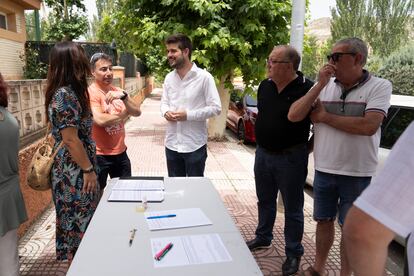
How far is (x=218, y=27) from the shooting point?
7262mm

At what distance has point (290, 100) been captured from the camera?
2920mm

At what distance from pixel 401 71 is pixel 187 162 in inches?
700

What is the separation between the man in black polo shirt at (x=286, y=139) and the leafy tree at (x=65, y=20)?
20348mm

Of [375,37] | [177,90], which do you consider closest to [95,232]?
[177,90]

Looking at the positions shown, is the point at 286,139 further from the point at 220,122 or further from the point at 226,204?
the point at 220,122

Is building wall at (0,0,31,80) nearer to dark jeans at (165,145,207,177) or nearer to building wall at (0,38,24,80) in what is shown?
building wall at (0,38,24,80)

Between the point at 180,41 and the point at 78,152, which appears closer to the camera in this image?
the point at 78,152

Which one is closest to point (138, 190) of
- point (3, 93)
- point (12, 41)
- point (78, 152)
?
point (78, 152)

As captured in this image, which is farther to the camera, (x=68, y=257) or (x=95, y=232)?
(x=68, y=257)

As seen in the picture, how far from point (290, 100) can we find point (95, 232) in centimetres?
186

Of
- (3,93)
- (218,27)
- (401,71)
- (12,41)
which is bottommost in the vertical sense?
(3,93)

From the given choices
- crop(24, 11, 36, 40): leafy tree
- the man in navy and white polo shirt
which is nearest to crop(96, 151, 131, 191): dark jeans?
the man in navy and white polo shirt

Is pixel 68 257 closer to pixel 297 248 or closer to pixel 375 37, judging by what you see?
pixel 297 248

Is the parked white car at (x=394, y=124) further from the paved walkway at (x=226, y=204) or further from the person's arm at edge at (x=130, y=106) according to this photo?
the person's arm at edge at (x=130, y=106)
